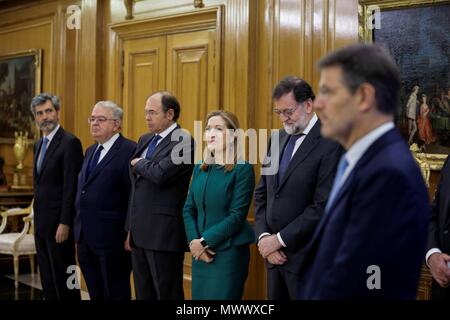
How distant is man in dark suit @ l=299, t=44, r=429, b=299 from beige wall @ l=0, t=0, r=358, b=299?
9.73ft

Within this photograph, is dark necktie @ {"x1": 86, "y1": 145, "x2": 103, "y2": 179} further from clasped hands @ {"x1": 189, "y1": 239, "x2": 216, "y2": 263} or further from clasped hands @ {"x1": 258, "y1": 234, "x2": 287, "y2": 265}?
clasped hands @ {"x1": 258, "y1": 234, "x2": 287, "y2": 265}

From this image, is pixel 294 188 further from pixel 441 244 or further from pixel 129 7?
pixel 129 7

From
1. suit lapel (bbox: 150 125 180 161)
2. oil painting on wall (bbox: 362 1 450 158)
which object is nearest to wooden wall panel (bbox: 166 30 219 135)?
suit lapel (bbox: 150 125 180 161)

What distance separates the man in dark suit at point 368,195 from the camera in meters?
1.58

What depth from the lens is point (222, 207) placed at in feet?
12.2

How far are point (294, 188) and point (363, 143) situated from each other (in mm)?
1502

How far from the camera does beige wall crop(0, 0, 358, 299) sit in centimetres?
475

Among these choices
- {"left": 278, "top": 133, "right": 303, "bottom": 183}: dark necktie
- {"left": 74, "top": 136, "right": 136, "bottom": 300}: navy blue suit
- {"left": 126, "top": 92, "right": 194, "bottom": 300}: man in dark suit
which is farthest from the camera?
{"left": 74, "top": 136, "right": 136, "bottom": 300}: navy blue suit

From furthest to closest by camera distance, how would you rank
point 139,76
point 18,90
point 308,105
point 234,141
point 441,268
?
point 18,90 < point 139,76 < point 234,141 < point 308,105 < point 441,268

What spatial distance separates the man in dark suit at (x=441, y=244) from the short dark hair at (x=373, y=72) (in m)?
1.64

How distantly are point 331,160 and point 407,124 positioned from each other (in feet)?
4.26

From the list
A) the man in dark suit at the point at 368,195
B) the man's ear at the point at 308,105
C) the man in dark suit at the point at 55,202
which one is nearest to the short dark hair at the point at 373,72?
the man in dark suit at the point at 368,195

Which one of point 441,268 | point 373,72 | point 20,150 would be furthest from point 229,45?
point 20,150
